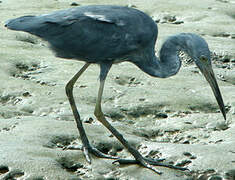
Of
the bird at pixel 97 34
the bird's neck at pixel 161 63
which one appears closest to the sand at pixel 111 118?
the bird at pixel 97 34

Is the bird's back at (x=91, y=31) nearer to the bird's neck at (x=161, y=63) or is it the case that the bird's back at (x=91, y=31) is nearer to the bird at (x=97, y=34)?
the bird at (x=97, y=34)

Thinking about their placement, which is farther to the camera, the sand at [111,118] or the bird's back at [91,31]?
the bird's back at [91,31]

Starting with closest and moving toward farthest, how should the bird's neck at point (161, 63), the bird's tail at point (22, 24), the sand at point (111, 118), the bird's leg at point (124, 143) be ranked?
the sand at point (111, 118), the bird's leg at point (124, 143), the bird's tail at point (22, 24), the bird's neck at point (161, 63)

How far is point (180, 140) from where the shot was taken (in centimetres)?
512

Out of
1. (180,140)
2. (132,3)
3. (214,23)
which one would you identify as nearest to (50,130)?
(180,140)

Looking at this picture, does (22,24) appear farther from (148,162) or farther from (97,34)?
(148,162)

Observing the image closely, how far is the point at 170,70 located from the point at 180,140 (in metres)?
0.65

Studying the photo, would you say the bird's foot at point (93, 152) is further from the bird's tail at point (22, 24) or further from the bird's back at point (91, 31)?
the bird's tail at point (22, 24)

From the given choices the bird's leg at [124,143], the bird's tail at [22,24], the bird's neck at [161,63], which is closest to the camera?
the bird's leg at [124,143]

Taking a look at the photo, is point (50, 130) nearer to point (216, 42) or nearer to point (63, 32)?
point (63, 32)

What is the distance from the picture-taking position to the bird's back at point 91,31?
4715 millimetres

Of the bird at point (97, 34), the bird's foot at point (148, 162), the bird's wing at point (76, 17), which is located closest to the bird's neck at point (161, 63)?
the bird at point (97, 34)

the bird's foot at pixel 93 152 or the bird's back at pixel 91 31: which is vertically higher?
the bird's back at pixel 91 31

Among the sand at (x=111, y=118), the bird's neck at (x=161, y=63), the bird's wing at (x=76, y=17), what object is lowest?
the sand at (x=111, y=118)
